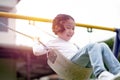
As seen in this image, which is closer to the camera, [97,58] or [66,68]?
[97,58]

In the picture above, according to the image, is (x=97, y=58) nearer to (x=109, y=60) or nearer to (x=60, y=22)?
(x=109, y=60)

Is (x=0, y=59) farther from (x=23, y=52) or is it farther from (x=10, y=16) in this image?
(x=10, y=16)

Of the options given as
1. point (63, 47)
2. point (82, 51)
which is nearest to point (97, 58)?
point (82, 51)

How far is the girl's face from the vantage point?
2594mm

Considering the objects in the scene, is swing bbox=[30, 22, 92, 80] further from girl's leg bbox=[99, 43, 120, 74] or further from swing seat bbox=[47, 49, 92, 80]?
girl's leg bbox=[99, 43, 120, 74]

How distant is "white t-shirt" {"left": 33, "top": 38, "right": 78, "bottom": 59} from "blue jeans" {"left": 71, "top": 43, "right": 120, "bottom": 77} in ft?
0.29

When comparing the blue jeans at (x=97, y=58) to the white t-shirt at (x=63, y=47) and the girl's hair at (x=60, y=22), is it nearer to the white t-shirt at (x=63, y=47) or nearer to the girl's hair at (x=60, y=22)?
the white t-shirt at (x=63, y=47)

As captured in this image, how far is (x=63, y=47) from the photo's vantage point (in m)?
2.56

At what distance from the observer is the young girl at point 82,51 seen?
7.38ft

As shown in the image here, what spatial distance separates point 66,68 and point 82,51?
142mm

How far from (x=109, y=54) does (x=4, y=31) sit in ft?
22.5

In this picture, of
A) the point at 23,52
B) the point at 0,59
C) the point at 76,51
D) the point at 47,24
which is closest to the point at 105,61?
the point at 76,51

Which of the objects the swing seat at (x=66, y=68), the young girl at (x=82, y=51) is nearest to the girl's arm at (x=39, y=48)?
the young girl at (x=82, y=51)

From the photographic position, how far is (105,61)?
237 cm
